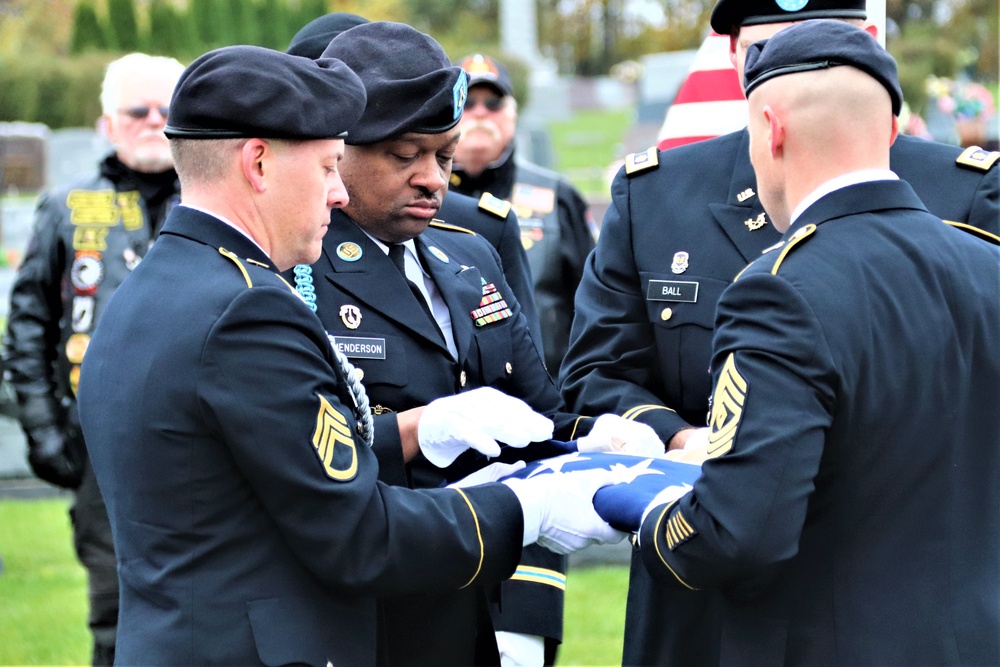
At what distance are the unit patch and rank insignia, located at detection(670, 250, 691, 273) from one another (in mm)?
31

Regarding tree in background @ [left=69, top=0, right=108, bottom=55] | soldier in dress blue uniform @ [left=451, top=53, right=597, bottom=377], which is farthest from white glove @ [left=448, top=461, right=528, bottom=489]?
tree in background @ [left=69, top=0, right=108, bottom=55]

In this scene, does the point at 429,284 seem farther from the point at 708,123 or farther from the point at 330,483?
the point at 708,123

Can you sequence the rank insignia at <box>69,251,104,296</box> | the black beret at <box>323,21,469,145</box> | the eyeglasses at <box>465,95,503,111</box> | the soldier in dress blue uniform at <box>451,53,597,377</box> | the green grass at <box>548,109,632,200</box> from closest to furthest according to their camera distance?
1. the black beret at <box>323,21,469,145</box>
2. the rank insignia at <box>69,251,104,296</box>
3. the soldier in dress blue uniform at <box>451,53,597,377</box>
4. the eyeglasses at <box>465,95,503,111</box>
5. the green grass at <box>548,109,632,200</box>

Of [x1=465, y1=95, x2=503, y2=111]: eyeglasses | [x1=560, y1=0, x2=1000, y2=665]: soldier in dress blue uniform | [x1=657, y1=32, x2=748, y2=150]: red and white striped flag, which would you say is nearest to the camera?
[x1=560, y1=0, x2=1000, y2=665]: soldier in dress blue uniform

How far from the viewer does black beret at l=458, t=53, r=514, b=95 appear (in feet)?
20.3

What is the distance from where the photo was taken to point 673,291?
3221 millimetres

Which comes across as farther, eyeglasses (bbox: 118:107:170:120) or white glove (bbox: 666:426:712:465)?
eyeglasses (bbox: 118:107:170:120)

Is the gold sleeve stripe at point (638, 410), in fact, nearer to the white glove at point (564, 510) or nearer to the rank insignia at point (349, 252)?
the white glove at point (564, 510)

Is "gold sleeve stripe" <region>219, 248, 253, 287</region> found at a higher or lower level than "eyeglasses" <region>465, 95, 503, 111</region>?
higher

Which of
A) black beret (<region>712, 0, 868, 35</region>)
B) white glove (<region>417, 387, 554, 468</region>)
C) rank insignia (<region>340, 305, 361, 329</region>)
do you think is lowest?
white glove (<region>417, 387, 554, 468</region>)

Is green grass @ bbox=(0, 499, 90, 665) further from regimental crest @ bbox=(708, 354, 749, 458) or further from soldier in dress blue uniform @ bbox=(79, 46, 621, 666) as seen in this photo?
regimental crest @ bbox=(708, 354, 749, 458)

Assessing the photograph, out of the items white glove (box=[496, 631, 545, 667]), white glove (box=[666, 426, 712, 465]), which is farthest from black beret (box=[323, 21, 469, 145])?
white glove (box=[496, 631, 545, 667])

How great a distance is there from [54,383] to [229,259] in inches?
130

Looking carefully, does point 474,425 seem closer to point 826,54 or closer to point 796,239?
point 796,239
